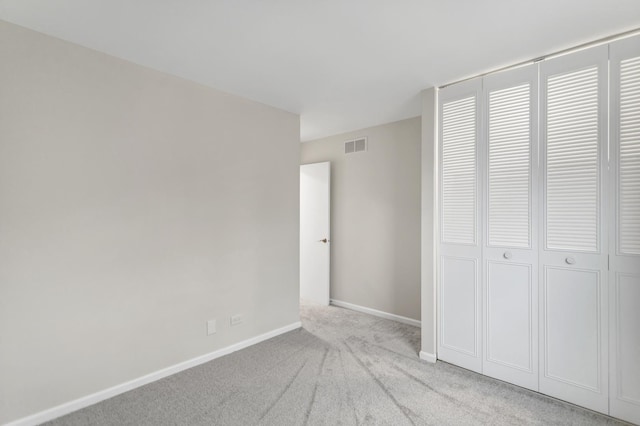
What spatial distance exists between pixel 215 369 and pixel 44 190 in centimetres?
186

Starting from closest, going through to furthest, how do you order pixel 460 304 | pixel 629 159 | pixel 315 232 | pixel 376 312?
pixel 629 159
pixel 460 304
pixel 376 312
pixel 315 232

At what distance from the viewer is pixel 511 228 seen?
2.48 meters

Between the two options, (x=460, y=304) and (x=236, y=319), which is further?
(x=236, y=319)

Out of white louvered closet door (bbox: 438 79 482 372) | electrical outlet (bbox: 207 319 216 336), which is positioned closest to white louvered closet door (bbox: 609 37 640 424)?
white louvered closet door (bbox: 438 79 482 372)

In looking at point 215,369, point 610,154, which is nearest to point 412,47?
point 610,154

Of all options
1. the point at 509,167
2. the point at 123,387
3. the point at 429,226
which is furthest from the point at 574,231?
the point at 123,387

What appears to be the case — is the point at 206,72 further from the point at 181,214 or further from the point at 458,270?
the point at 458,270

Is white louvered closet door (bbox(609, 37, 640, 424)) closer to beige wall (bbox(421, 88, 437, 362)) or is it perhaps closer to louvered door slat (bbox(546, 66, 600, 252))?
louvered door slat (bbox(546, 66, 600, 252))

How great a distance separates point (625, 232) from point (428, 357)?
68.9 inches

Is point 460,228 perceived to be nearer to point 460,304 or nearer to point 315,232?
point 460,304

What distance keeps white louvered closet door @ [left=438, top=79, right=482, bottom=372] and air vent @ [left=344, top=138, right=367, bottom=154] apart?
1507mm

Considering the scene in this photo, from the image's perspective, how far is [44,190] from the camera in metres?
2.04

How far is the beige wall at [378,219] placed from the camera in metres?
3.84

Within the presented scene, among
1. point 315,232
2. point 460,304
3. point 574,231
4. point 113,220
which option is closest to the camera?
point 574,231
